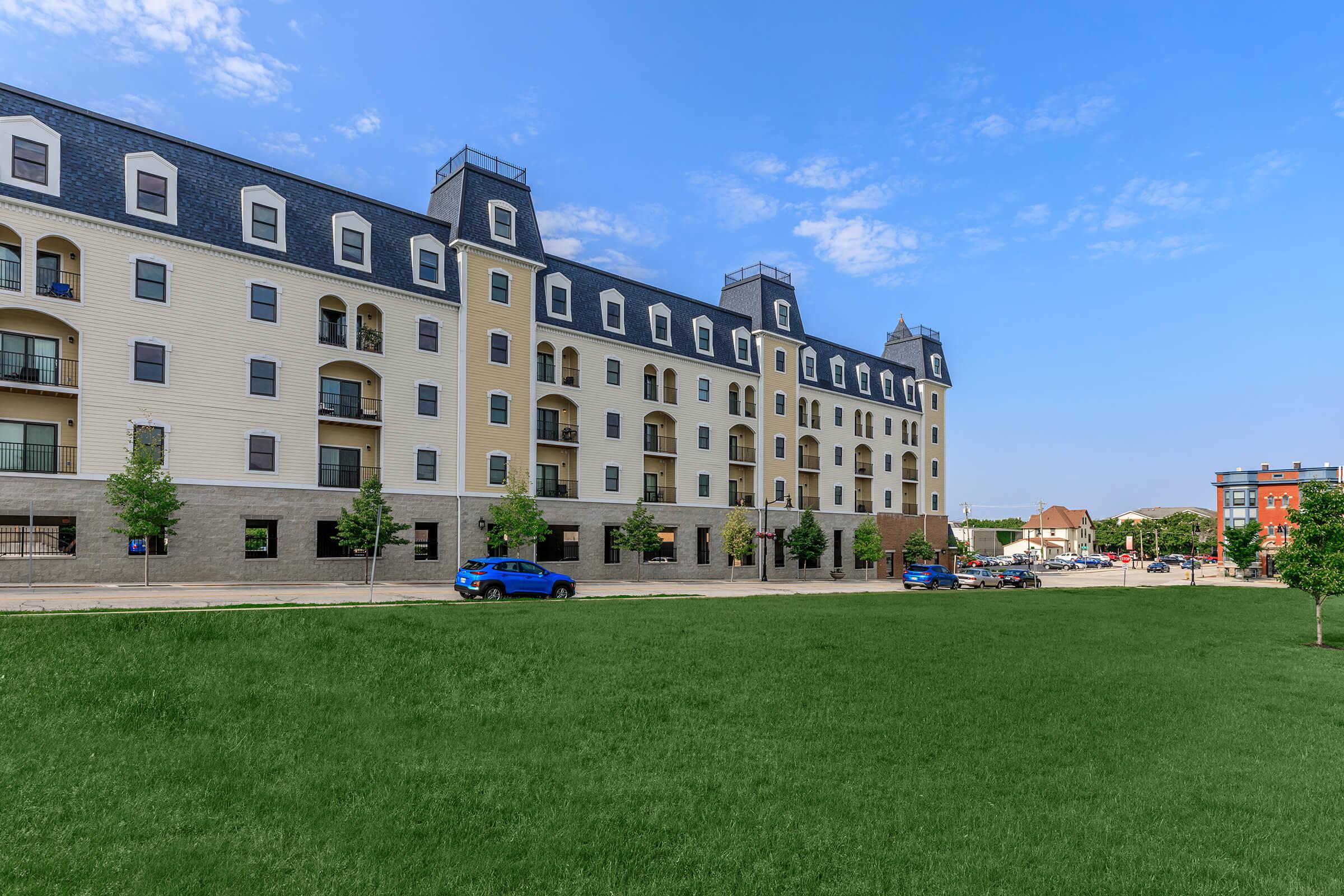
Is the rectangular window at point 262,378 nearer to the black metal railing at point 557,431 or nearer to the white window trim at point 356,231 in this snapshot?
the white window trim at point 356,231

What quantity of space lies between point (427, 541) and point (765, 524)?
1019 inches

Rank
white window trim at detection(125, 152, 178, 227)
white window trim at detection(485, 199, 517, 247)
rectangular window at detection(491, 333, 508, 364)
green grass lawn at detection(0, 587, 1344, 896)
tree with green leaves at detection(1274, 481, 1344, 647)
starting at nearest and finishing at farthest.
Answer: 1. green grass lawn at detection(0, 587, 1344, 896)
2. tree with green leaves at detection(1274, 481, 1344, 647)
3. white window trim at detection(125, 152, 178, 227)
4. rectangular window at detection(491, 333, 508, 364)
5. white window trim at detection(485, 199, 517, 247)

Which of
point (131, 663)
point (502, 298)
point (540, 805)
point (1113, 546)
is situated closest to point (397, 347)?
point (502, 298)

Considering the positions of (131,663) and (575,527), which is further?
(575,527)

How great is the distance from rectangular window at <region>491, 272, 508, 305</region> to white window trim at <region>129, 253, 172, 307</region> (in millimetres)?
14942

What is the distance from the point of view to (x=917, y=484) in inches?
2822

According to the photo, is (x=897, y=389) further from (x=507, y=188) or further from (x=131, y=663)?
(x=131, y=663)

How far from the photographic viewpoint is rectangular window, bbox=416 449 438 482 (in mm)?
39562

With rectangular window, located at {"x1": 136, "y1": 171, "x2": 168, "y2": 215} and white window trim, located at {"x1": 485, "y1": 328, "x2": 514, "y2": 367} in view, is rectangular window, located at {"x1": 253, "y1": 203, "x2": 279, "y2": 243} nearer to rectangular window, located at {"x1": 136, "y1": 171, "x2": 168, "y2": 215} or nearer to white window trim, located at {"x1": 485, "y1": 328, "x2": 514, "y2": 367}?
rectangular window, located at {"x1": 136, "y1": 171, "x2": 168, "y2": 215}

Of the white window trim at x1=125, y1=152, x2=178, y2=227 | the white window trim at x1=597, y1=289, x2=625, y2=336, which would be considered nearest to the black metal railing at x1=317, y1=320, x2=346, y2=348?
the white window trim at x1=125, y1=152, x2=178, y2=227

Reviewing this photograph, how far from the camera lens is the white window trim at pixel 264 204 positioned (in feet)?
113

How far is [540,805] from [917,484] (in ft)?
221

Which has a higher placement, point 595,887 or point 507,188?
point 507,188

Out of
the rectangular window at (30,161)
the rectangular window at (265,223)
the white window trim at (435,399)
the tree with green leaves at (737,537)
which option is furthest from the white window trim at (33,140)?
the tree with green leaves at (737,537)
